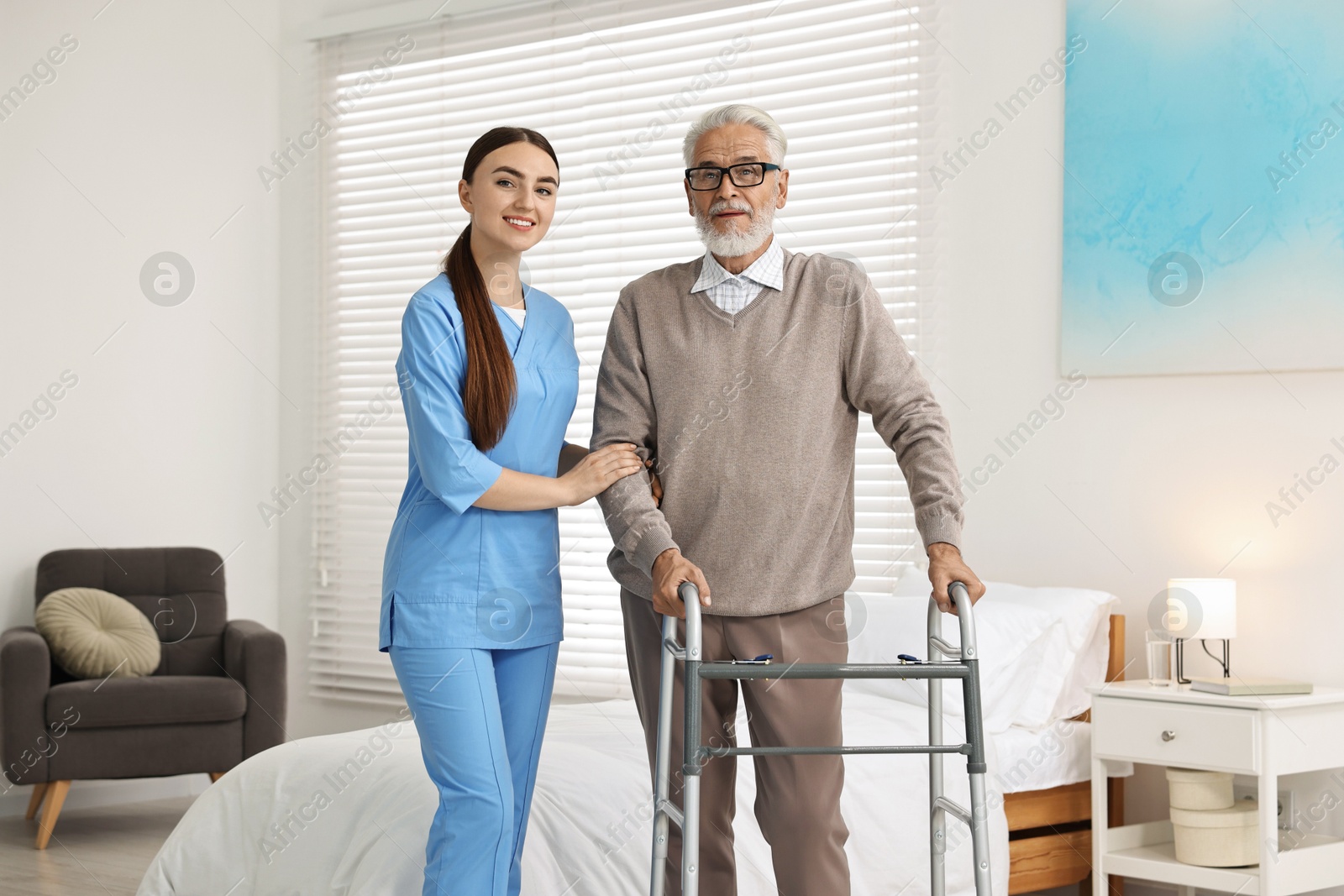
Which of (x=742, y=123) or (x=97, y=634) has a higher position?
(x=742, y=123)

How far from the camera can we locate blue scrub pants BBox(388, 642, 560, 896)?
1998 mm

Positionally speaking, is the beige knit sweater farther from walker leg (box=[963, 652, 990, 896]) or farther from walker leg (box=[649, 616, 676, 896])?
walker leg (box=[963, 652, 990, 896])

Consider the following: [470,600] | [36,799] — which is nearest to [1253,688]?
[470,600]

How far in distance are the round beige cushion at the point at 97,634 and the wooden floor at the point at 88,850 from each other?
1.79ft

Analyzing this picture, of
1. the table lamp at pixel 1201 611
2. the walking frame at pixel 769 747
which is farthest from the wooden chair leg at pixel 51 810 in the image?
the table lamp at pixel 1201 611

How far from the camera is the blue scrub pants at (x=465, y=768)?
1998mm

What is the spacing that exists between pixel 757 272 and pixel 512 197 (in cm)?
44

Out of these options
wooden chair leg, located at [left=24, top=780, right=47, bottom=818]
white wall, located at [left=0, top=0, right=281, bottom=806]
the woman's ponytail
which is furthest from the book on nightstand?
white wall, located at [left=0, top=0, right=281, bottom=806]

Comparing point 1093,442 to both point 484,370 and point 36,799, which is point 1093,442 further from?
point 36,799

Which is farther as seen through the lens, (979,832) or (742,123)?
(742,123)

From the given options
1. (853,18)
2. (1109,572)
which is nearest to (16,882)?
(1109,572)

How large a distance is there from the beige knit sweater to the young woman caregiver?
0.12 metres

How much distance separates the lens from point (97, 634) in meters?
4.54

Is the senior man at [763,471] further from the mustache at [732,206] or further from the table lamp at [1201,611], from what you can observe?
the table lamp at [1201,611]
